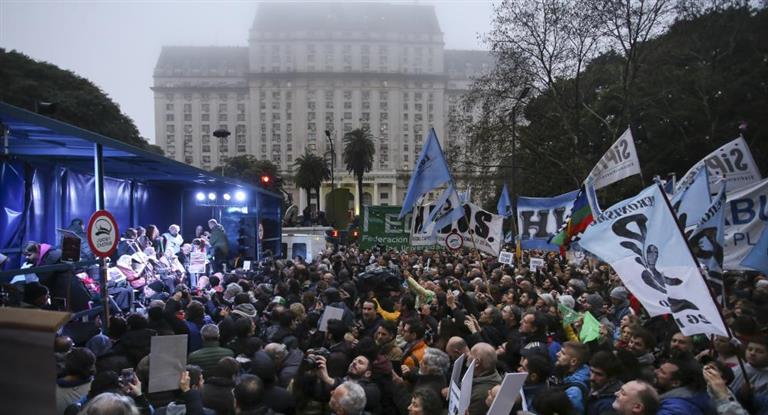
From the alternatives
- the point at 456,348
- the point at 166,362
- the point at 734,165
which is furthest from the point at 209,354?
the point at 734,165

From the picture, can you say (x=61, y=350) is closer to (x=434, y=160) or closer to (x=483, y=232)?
(x=434, y=160)

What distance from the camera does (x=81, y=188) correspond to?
13.2 metres

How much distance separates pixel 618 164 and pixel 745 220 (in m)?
1.74

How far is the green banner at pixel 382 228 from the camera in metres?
17.5

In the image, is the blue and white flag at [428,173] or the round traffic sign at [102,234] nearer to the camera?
the round traffic sign at [102,234]

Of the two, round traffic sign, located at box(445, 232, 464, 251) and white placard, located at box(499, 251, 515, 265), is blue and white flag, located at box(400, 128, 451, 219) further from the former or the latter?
white placard, located at box(499, 251, 515, 265)

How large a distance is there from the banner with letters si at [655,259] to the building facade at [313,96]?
341 ft

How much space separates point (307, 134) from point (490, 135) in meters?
93.4

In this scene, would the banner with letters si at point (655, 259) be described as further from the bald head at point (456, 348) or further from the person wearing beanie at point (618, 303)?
the person wearing beanie at point (618, 303)

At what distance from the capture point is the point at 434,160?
397 inches

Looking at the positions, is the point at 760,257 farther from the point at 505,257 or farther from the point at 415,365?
the point at 505,257

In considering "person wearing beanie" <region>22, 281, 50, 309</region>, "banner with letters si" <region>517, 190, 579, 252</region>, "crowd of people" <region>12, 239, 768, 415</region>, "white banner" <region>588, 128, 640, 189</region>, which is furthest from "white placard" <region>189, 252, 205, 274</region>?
"white banner" <region>588, 128, 640, 189</region>

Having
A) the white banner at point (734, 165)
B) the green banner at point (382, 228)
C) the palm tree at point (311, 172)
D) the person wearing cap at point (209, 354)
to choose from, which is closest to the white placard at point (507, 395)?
the person wearing cap at point (209, 354)

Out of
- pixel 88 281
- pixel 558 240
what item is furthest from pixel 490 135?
pixel 88 281
